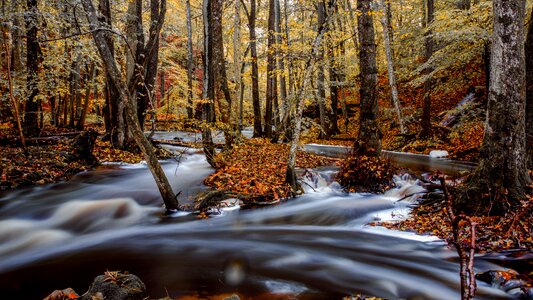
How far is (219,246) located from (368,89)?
5.28 meters

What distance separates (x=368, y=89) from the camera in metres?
8.00

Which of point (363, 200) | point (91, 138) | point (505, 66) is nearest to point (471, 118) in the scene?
point (363, 200)

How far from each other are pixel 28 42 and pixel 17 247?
356 inches

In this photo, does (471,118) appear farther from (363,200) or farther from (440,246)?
(440,246)

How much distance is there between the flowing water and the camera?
14.1 ft

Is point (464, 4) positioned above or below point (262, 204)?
above

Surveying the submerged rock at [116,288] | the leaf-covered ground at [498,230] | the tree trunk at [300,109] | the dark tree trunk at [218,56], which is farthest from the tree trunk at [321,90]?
the submerged rock at [116,288]

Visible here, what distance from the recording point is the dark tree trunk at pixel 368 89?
779 cm

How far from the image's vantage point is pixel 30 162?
908 cm

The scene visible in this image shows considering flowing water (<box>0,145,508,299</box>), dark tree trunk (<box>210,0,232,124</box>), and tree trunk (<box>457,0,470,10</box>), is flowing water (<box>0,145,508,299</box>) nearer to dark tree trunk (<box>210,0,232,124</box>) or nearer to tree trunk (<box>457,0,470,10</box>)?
dark tree trunk (<box>210,0,232,124</box>)

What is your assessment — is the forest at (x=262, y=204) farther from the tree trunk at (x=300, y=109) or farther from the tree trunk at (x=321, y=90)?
the tree trunk at (x=321, y=90)

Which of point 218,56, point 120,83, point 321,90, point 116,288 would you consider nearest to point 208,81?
point 218,56

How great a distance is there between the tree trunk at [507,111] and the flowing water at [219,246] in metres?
1.50

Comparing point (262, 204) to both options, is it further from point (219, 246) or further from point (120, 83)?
point (120, 83)
